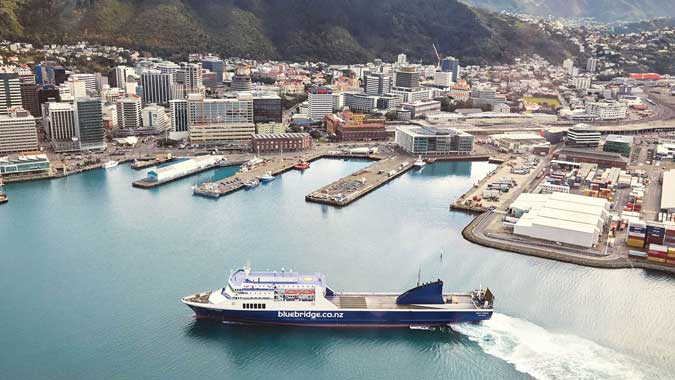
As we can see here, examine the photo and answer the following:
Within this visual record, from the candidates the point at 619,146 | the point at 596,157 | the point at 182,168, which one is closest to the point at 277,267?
the point at 182,168

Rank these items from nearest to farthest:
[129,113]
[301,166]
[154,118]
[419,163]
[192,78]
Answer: [301,166] < [419,163] < [129,113] < [154,118] < [192,78]

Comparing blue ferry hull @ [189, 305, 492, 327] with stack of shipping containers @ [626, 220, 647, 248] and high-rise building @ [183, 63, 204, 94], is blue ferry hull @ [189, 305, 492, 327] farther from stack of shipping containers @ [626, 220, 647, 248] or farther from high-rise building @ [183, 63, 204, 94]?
high-rise building @ [183, 63, 204, 94]

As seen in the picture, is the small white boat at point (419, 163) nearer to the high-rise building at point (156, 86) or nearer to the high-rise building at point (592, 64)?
the high-rise building at point (156, 86)

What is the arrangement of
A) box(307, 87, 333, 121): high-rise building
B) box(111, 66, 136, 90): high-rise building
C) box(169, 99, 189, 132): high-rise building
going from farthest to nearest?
box(111, 66, 136, 90): high-rise building → box(307, 87, 333, 121): high-rise building → box(169, 99, 189, 132): high-rise building

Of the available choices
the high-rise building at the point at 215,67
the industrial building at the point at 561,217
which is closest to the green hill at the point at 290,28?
the high-rise building at the point at 215,67

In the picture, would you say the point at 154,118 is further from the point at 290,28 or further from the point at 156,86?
the point at 290,28

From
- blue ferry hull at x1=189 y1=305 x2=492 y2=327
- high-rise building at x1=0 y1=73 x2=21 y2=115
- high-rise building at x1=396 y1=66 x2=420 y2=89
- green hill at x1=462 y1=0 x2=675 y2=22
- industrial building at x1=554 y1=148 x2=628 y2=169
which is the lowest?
blue ferry hull at x1=189 y1=305 x2=492 y2=327

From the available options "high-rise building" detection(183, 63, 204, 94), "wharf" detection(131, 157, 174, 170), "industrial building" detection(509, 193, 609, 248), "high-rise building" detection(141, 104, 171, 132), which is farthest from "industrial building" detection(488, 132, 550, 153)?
"high-rise building" detection(183, 63, 204, 94)

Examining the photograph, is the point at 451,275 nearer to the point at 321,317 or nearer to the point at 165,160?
the point at 321,317
